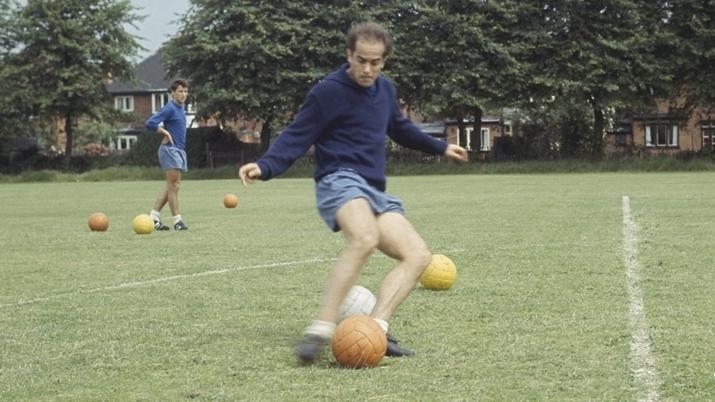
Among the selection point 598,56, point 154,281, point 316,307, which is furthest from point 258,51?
point 316,307

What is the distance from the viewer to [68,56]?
194 feet

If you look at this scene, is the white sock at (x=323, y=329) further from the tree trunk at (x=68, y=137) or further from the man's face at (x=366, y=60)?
the tree trunk at (x=68, y=137)

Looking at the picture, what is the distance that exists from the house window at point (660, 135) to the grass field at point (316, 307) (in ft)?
189

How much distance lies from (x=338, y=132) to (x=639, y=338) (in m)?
2.24

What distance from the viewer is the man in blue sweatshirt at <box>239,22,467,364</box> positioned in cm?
614

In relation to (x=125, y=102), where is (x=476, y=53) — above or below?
below

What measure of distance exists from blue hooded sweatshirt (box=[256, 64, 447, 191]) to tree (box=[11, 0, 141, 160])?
53.3 metres

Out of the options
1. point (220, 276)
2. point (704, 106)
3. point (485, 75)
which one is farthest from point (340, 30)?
point (220, 276)

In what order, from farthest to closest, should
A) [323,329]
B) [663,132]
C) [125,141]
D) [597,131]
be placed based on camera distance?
[125,141] → [663,132] → [597,131] → [323,329]

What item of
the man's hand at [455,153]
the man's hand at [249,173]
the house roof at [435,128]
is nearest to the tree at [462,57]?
the house roof at [435,128]

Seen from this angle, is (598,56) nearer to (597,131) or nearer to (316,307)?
(597,131)

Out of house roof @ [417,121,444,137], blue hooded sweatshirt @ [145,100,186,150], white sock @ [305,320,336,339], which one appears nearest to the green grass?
blue hooded sweatshirt @ [145,100,186,150]

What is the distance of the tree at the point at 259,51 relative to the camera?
52250 millimetres

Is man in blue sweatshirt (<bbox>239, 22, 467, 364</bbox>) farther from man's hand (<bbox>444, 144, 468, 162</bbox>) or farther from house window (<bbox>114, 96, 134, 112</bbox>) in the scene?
house window (<bbox>114, 96, 134, 112</bbox>)
